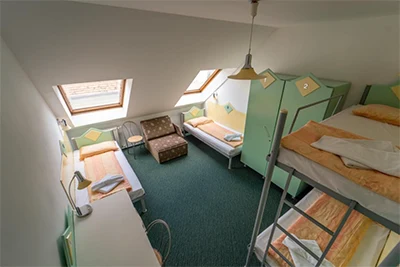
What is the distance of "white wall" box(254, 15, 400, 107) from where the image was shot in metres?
1.82

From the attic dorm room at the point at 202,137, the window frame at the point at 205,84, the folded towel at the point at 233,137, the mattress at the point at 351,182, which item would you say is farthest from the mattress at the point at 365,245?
the window frame at the point at 205,84

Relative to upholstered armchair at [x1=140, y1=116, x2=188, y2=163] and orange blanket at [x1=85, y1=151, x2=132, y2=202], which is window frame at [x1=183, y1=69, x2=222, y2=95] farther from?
orange blanket at [x1=85, y1=151, x2=132, y2=202]

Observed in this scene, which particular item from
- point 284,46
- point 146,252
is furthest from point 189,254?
point 284,46

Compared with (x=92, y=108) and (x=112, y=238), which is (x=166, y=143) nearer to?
(x=92, y=108)

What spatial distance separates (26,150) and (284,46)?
347 centimetres

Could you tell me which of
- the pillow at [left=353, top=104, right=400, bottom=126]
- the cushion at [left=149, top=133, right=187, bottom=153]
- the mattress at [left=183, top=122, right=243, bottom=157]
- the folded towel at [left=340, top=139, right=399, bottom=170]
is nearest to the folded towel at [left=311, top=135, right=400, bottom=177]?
the folded towel at [left=340, top=139, right=399, bottom=170]

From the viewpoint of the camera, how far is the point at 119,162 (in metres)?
2.87

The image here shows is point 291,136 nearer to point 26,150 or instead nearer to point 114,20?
point 114,20

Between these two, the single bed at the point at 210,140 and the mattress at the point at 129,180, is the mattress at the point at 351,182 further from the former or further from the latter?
the mattress at the point at 129,180

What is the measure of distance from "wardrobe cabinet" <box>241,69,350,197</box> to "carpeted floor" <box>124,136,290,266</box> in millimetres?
370

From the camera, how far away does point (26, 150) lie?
1176 mm

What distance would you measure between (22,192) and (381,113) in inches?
120

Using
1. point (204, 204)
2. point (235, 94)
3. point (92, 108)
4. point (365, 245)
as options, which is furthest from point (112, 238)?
point (235, 94)

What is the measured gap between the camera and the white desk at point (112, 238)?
3.83 ft
